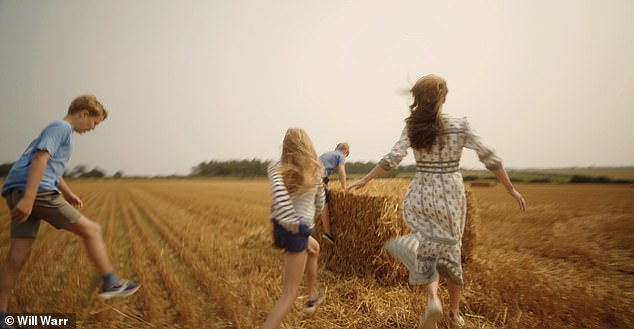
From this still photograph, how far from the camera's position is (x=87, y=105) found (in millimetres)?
2682

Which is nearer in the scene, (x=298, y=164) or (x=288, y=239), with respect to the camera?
(x=288, y=239)

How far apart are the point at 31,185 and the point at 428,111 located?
2.92 metres

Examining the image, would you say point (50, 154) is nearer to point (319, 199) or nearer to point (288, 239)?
point (288, 239)

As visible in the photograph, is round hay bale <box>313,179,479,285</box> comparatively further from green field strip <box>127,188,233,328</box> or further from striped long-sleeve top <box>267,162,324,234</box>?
striped long-sleeve top <box>267,162,324,234</box>

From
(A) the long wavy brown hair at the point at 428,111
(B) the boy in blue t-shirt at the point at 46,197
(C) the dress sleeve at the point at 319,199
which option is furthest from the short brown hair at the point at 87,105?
(A) the long wavy brown hair at the point at 428,111

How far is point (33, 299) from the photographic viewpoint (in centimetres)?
338

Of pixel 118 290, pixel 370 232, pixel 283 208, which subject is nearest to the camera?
pixel 283 208

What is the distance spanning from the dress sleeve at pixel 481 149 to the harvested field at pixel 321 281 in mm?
1475

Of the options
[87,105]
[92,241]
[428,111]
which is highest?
[87,105]

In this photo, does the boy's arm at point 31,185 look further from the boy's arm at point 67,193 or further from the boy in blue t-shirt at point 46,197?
the boy's arm at point 67,193

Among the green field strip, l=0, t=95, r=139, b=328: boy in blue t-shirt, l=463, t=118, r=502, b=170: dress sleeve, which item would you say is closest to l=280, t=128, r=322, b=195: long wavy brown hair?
l=463, t=118, r=502, b=170: dress sleeve

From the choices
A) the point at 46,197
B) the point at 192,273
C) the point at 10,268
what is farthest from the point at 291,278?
the point at 192,273

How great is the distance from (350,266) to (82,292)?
10.4 ft

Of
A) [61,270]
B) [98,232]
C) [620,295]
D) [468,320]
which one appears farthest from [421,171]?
[61,270]
